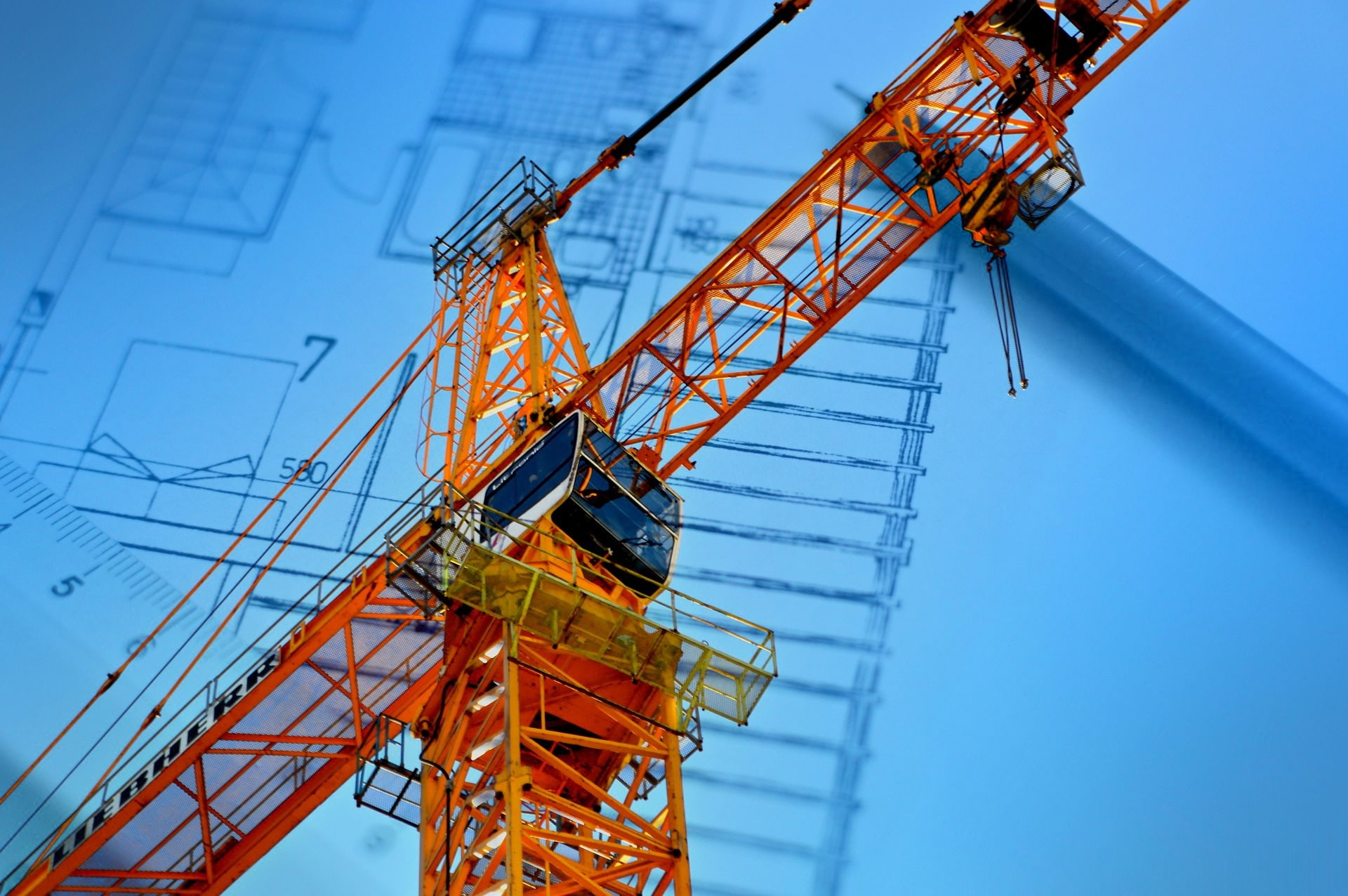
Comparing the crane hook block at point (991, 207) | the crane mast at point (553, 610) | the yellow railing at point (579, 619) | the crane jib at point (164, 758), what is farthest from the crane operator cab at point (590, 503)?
the crane hook block at point (991, 207)

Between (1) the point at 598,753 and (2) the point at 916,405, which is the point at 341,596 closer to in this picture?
(1) the point at 598,753

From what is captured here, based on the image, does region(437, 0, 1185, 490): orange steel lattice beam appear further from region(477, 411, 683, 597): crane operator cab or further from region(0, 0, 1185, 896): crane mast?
region(477, 411, 683, 597): crane operator cab

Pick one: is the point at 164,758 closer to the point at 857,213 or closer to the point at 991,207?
the point at 857,213

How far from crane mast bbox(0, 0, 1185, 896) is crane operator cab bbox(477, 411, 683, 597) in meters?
0.03

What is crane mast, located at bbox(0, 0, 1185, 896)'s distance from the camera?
44.0 feet

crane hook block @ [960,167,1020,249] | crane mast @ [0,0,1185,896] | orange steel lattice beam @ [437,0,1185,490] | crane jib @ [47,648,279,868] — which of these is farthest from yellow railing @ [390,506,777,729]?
crane hook block @ [960,167,1020,249]

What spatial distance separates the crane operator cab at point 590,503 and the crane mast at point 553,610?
0.09 feet

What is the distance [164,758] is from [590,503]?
18.7ft

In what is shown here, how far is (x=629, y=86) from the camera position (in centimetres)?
2794

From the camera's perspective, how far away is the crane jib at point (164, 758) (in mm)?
15672

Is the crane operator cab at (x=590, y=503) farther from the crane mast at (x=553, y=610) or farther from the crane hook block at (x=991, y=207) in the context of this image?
the crane hook block at (x=991, y=207)

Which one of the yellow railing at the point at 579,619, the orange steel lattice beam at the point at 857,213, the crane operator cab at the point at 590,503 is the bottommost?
the yellow railing at the point at 579,619

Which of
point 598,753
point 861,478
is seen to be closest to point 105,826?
point 598,753

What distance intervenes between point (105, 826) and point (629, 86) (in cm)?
1746
